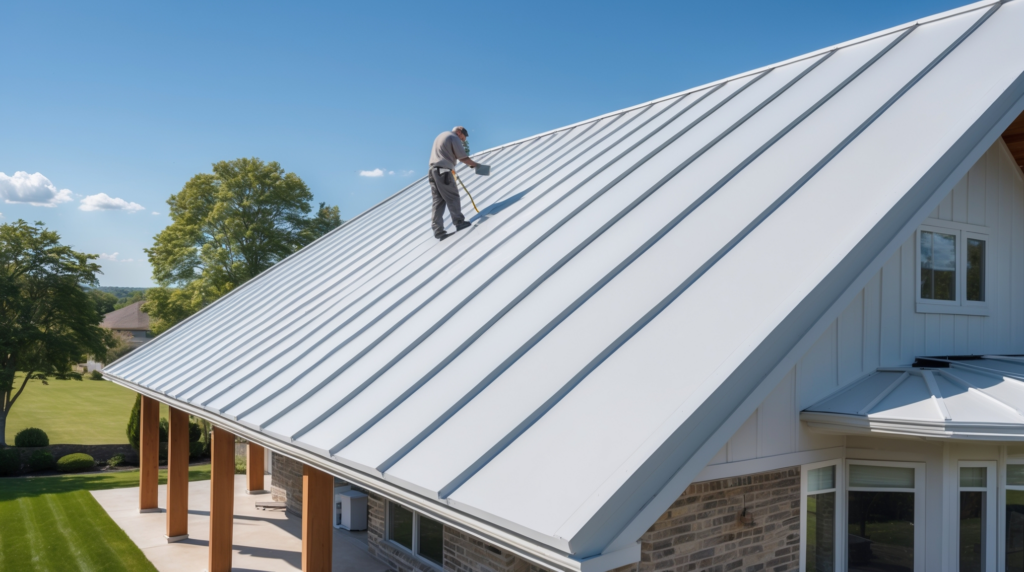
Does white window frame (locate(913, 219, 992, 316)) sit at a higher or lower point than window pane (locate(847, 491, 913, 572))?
higher

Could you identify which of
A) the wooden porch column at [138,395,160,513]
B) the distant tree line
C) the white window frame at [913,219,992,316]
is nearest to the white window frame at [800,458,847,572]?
the white window frame at [913,219,992,316]

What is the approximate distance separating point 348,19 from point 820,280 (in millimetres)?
19943

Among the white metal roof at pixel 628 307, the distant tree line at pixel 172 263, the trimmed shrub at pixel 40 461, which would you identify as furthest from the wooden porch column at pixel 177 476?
the distant tree line at pixel 172 263

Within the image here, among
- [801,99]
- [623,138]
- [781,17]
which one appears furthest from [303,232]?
[801,99]

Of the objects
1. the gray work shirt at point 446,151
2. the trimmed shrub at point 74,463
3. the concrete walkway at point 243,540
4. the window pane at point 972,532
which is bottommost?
the trimmed shrub at point 74,463

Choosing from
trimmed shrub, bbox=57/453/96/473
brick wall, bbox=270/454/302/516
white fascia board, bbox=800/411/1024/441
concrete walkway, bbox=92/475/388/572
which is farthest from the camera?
trimmed shrub, bbox=57/453/96/473

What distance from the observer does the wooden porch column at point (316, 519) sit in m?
7.86

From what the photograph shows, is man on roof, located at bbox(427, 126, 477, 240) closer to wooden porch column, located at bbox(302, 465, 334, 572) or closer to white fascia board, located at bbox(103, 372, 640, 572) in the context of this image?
wooden porch column, located at bbox(302, 465, 334, 572)

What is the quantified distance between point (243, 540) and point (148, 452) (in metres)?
3.86

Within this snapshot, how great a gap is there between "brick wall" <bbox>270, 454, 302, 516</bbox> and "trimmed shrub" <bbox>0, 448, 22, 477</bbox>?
12.0 m

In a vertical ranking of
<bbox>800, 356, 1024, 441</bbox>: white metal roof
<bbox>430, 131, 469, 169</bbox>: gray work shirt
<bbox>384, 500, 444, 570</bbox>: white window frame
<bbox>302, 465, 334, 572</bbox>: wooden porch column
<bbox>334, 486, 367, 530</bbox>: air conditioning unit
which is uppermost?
<bbox>430, 131, 469, 169</bbox>: gray work shirt

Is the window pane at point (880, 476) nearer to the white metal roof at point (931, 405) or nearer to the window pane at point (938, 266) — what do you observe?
the white metal roof at point (931, 405)

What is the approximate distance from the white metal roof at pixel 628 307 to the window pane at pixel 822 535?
7.59 feet

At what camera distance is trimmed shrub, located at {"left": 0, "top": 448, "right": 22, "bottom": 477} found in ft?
74.5
